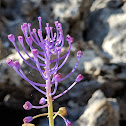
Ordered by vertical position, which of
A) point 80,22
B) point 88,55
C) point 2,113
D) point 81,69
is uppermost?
point 80,22

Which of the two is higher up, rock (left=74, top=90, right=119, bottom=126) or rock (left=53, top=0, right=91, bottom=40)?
rock (left=53, top=0, right=91, bottom=40)

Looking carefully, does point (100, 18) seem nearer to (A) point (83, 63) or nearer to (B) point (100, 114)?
(A) point (83, 63)

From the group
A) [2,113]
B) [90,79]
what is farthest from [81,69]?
[2,113]

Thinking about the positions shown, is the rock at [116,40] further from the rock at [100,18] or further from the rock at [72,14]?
the rock at [72,14]

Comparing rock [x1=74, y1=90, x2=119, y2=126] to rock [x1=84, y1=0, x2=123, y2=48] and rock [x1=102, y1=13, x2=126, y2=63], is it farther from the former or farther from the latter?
rock [x1=84, y1=0, x2=123, y2=48]

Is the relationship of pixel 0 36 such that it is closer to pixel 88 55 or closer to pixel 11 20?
pixel 11 20

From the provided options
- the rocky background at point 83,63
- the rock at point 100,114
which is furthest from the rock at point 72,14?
the rock at point 100,114

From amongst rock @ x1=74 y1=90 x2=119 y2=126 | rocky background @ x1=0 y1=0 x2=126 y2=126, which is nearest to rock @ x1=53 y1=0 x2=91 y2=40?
rocky background @ x1=0 y1=0 x2=126 y2=126

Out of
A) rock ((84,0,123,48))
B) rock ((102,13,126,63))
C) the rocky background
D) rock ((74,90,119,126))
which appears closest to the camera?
rock ((74,90,119,126))

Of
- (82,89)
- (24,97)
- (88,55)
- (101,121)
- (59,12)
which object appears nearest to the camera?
(101,121)
